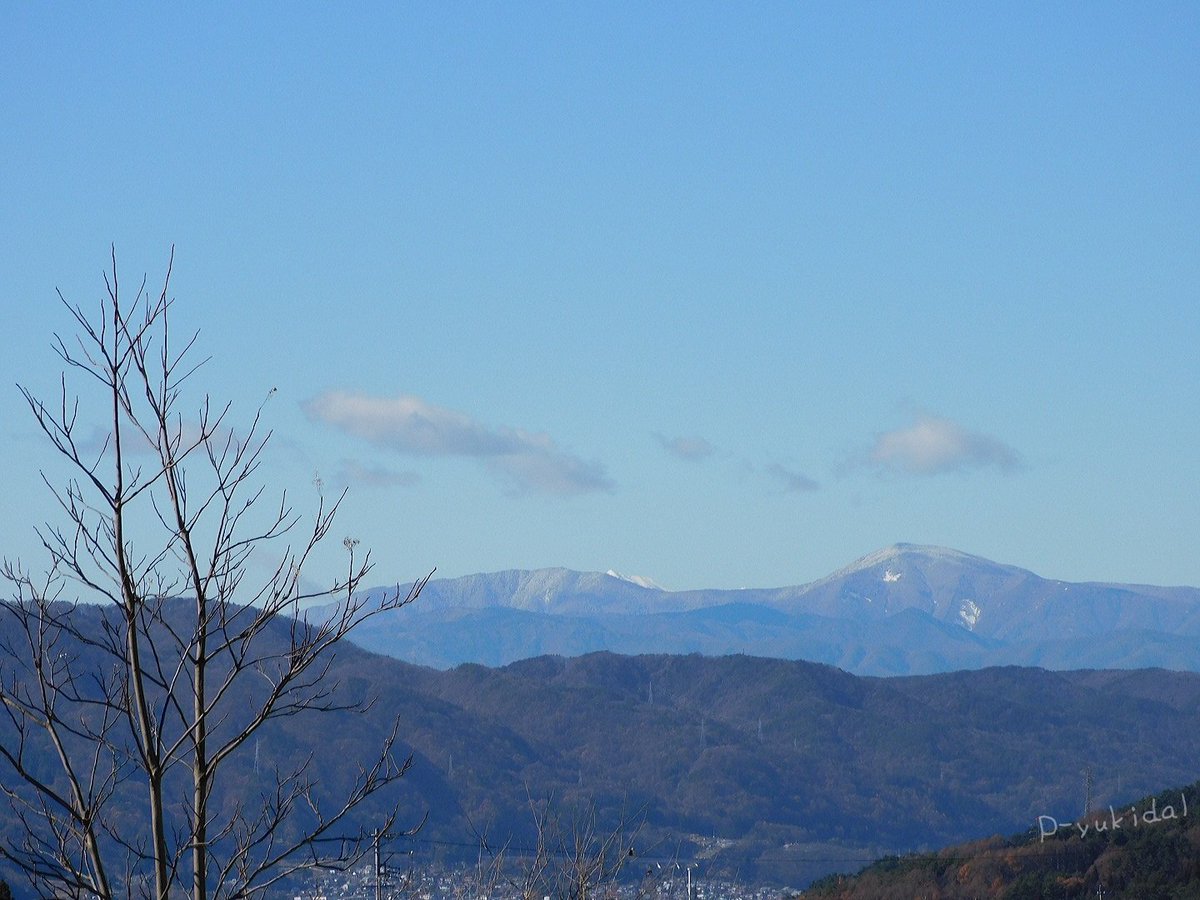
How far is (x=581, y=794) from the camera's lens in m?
116

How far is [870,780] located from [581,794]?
36.8 m

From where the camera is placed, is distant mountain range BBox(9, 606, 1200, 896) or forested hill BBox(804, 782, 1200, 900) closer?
forested hill BBox(804, 782, 1200, 900)

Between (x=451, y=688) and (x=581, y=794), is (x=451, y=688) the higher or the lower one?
the higher one

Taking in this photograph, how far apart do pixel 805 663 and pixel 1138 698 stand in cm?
3879

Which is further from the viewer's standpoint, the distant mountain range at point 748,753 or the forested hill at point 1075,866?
the distant mountain range at point 748,753

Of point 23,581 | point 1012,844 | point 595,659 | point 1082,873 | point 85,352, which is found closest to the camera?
point 85,352

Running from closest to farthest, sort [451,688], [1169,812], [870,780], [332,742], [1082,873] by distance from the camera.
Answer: [1082,873], [1169,812], [332,742], [870,780], [451,688]

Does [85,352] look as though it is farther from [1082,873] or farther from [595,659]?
[595,659]

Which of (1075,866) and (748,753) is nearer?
(1075,866)

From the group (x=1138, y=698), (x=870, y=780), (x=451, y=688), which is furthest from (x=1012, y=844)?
(x=1138, y=698)

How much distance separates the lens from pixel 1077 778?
14225cm

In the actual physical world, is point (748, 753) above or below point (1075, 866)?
above

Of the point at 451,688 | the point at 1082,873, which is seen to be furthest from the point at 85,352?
the point at 451,688

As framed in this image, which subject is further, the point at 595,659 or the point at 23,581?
the point at 595,659
